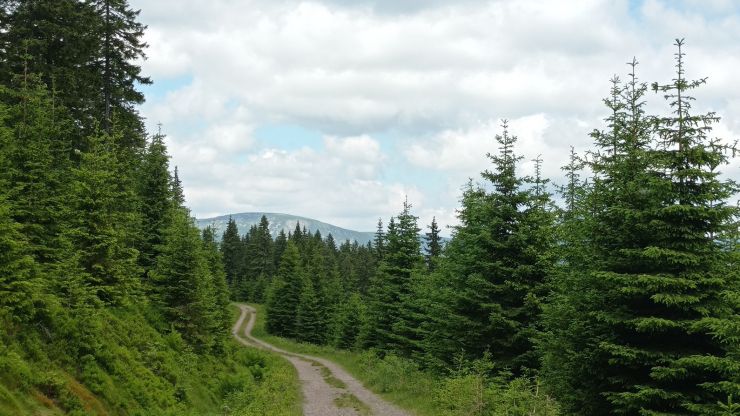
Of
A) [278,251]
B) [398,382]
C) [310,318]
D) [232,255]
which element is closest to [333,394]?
[398,382]

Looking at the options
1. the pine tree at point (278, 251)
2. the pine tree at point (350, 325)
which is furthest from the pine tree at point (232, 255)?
the pine tree at point (350, 325)

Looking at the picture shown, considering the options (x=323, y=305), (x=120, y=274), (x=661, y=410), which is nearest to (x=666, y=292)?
(x=661, y=410)

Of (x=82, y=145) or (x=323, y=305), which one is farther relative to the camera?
(x=323, y=305)

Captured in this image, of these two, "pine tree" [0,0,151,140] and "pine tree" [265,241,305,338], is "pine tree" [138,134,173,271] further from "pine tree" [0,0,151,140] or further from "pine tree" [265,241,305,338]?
"pine tree" [265,241,305,338]

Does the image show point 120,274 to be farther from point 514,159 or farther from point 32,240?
point 514,159

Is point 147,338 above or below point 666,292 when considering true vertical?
below

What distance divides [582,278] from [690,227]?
3.20 metres

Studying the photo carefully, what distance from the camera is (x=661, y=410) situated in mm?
13180

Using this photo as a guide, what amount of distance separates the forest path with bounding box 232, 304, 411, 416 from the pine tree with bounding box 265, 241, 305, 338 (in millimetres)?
19702

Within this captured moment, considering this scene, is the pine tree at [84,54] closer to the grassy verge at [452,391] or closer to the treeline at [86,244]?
the treeline at [86,244]

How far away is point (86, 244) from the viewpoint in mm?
19344

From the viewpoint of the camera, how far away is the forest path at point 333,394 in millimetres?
21594

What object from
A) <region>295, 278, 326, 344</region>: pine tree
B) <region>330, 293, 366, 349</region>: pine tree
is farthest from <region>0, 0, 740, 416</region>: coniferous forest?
<region>295, 278, 326, 344</region>: pine tree

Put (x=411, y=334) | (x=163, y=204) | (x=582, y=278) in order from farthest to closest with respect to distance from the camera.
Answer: (x=411, y=334) → (x=163, y=204) → (x=582, y=278)
